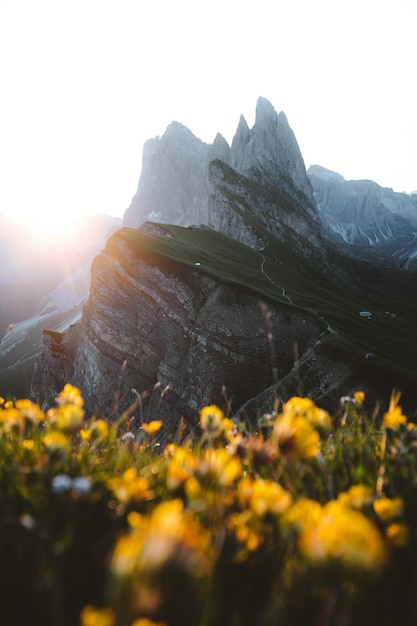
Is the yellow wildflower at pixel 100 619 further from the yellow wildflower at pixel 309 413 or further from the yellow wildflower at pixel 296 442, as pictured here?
the yellow wildflower at pixel 309 413

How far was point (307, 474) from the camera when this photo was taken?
2820 millimetres

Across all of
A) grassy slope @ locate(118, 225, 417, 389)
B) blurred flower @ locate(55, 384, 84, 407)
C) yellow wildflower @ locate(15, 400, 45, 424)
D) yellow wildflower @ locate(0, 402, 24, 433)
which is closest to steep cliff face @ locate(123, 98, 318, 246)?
grassy slope @ locate(118, 225, 417, 389)

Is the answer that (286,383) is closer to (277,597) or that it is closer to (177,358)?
(177,358)

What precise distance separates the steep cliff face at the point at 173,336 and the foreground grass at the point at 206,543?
34.1 meters

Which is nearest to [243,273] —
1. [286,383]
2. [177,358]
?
[177,358]

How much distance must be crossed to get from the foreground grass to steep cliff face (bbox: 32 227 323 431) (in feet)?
112

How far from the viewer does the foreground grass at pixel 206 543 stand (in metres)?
1.07

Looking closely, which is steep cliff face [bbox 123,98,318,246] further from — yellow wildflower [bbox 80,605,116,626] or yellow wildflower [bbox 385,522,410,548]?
yellow wildflower [bbox 80,605,116,626]

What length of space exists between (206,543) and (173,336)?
42.6 meters

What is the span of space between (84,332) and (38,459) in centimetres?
5353

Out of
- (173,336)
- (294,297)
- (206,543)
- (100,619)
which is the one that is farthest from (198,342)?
(100,619)

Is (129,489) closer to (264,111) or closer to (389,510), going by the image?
(389,510)

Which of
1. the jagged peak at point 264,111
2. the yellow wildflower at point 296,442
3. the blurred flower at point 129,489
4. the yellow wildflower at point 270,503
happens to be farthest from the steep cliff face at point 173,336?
the jagged peak at point 264,111

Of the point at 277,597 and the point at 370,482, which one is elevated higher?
the point at 277,597
